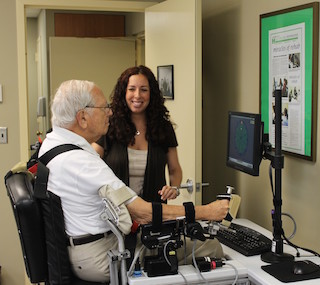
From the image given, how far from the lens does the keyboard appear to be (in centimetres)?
204

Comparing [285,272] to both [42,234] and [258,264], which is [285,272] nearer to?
[258,264]

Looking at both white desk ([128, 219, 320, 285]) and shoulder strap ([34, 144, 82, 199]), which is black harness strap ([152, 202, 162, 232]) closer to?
white desk ([128, 219, 320, 285])

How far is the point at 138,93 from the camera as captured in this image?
2.52 meters

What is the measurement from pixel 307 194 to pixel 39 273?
1.19 m

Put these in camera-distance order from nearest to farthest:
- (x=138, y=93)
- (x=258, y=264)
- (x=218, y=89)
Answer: (x=258, y=264) < (x=138, y=93) < (x=218, y=89)

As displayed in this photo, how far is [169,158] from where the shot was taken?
263 cm

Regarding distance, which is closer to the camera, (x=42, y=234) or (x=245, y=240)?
(x=42, y=234)

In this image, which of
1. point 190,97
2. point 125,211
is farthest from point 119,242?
point 190,97

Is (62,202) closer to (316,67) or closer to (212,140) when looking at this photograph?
(316,67)

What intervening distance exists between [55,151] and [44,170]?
3.2 inches

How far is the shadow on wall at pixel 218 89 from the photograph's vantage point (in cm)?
285

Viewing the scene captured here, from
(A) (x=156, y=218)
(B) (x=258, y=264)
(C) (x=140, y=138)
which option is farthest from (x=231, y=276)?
(C) (x=140, y=138)

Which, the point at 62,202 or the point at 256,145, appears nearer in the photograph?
the point at 62,202

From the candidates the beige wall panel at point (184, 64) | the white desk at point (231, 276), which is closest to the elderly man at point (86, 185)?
the white desk at point (231, 276)
